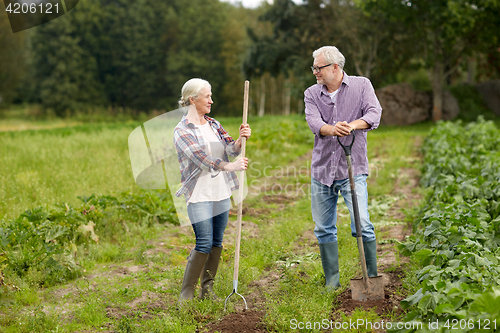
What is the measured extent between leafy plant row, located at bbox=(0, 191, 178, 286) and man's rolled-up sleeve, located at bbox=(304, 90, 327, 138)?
3.12 m

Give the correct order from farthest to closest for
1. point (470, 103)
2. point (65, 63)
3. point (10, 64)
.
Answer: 1. point (10, 64)
2. point (65, 63)
3. point (470, 103)

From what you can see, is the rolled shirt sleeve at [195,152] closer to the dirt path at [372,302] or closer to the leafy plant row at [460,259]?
the dirt path at [372,302]

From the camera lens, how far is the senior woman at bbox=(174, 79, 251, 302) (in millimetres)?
3945

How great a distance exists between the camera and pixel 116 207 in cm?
666

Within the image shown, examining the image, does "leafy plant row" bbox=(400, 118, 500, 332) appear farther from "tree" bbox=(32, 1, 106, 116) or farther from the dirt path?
"tree" bbox=(32, 1, 106, 116)

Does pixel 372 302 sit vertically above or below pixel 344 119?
below

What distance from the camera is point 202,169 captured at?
4012mm

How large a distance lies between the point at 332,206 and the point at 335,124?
80 cm

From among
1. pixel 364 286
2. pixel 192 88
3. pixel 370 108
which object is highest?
pixel 192 88

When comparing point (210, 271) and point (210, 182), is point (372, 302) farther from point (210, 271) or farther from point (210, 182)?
point (210, 182)

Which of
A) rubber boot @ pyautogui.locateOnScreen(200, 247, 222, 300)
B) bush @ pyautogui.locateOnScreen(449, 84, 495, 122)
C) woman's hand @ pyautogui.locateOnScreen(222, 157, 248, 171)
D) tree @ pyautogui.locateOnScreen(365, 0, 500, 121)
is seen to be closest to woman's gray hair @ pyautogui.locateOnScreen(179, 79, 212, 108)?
woman's hand @ pyautogui.locateOnScreen(222, 157, 248, 171)

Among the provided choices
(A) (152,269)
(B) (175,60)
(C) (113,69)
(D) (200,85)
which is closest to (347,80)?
(D) (200,85)

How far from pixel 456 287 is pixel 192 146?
7.56ft

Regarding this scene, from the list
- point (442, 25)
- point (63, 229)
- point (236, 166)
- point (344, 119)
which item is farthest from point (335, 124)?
point (442, 25)
